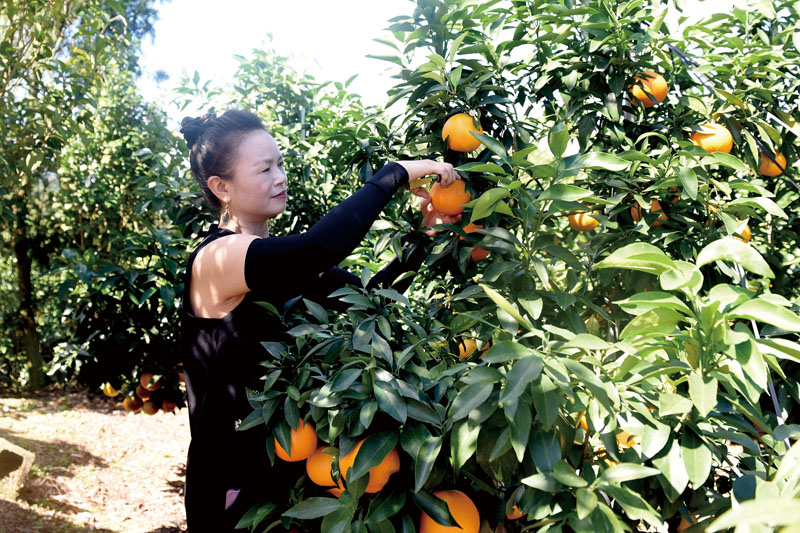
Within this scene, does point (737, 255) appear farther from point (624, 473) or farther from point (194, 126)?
point (194, 126)

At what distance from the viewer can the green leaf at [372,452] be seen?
3.08ft

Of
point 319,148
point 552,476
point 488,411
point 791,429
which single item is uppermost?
point 319,148

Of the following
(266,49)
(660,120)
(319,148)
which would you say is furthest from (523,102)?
(266,49)

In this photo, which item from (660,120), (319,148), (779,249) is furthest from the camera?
(319,148)

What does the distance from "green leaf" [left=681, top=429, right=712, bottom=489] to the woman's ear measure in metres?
1.33

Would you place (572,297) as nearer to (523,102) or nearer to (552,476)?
(552,476)

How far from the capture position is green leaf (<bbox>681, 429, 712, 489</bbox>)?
2.75ft

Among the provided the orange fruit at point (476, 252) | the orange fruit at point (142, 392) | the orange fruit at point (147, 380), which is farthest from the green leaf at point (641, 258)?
the orange fruit at point (142, 392)

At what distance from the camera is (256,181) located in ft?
5.49

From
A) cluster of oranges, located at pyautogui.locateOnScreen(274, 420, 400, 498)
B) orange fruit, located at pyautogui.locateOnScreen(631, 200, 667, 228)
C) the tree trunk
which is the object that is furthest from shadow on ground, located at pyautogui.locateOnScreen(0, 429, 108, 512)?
orange fruit, located at pyautogui.locateOnScreen(631, 200, 667, 228)

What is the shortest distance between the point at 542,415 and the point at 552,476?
10 cm

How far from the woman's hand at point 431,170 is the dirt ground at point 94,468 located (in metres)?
3.28

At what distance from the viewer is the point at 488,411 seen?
34.4 inches

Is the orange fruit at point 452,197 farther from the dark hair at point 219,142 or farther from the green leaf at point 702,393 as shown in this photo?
the green leaf at point 702,393
